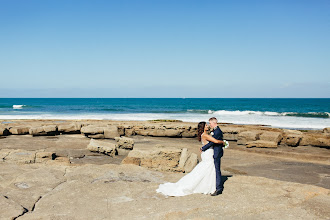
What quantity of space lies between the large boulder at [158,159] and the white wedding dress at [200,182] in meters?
2.90

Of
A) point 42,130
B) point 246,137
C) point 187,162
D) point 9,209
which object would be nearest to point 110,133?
point 42,130

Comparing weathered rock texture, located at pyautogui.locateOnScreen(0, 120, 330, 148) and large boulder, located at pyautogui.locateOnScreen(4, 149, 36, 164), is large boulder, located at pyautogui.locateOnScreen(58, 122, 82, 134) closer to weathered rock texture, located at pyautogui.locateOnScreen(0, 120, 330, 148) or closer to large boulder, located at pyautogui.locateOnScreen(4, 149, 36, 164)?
weathered rock texture, located at pyautogui.locateOnScreen(0, 120, 330, 148)

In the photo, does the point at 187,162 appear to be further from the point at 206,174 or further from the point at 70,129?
the point at 70,129

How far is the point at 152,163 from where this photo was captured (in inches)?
365

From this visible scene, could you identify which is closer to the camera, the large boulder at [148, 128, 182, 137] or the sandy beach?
the sandy beach

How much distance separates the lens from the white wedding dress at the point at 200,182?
601 cm

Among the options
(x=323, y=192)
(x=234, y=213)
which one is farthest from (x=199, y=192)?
(x=323, y=192)

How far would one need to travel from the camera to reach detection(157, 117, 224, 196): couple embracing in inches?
237

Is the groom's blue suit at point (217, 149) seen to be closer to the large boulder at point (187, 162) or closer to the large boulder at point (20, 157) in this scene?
the large boulder at point (187, 162)

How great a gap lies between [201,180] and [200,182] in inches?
1.8

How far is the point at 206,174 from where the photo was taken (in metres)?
6.12

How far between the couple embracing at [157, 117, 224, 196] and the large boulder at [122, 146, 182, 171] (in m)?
2.88

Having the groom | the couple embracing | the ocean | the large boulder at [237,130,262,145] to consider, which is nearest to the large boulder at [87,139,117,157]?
the couple embracing

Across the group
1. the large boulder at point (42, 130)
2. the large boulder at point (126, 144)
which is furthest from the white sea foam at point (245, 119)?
the large boulder at point (126, 144)
